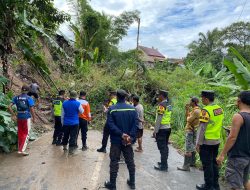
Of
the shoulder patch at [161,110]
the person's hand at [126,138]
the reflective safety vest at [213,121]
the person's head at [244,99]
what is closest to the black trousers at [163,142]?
the shoulder patch at [161,110]

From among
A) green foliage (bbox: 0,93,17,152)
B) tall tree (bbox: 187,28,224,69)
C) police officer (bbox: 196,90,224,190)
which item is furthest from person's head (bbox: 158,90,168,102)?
tall tree (bbox: 187,28,224,69)

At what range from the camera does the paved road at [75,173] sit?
562cm

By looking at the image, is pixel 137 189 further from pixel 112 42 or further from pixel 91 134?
pixel 112 42

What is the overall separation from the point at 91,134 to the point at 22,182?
5.35 m

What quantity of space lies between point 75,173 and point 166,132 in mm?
2293

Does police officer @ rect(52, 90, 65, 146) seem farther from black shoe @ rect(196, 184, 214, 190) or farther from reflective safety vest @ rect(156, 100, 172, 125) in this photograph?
black shoe @ rect(196, 184, 214, 190)

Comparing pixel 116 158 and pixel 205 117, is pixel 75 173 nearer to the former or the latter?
pixel 116 158

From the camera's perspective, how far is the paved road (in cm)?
562

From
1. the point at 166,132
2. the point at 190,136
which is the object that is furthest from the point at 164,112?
the point at 190,136

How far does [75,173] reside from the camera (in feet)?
20.1

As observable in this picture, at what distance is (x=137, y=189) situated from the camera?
18.4 ft

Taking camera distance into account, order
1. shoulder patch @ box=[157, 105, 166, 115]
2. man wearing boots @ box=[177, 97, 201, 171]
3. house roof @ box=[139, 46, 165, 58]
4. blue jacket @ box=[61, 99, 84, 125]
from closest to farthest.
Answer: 1. shoulder patch @ box=[157, 105, 166, 115]
2. man wearing boots @ box=[177, 97, 201, 171]
3. blue jacket @ box=[61, 99, 84, 125]
4. house roof @ box=[139, 46, 165, 58]

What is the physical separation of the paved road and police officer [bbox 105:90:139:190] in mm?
492

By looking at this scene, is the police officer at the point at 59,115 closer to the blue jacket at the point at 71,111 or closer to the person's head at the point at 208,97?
the blue jacket at the point at 71,111
